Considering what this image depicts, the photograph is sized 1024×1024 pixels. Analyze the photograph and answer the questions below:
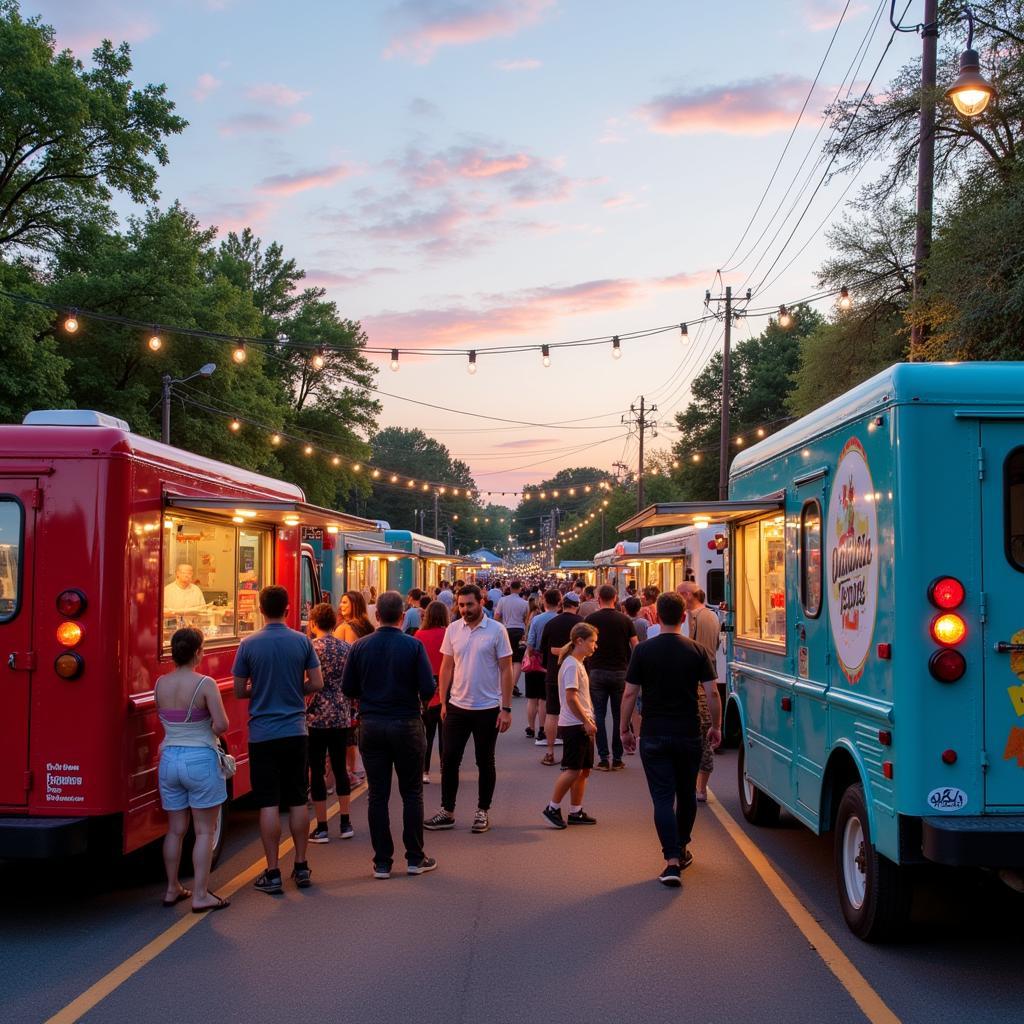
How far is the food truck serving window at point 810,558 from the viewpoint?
7.61m

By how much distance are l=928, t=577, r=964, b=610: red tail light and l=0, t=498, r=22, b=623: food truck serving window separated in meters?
5.02

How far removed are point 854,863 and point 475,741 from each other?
12.5 feet

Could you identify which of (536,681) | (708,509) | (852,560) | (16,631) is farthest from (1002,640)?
(536,681)

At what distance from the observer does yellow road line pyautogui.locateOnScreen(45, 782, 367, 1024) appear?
5.45 metres

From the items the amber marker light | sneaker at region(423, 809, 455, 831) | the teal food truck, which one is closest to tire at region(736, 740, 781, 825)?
sneaker at region(423, 809, 455, 831)

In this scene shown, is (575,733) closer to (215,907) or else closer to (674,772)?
(674,772)

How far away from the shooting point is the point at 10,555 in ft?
23.5

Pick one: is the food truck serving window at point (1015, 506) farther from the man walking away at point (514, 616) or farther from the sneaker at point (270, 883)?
the man walking away at point (514, 616)

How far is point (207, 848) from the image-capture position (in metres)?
7.38

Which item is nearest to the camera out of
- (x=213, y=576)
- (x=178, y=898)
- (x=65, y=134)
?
(x=178, y=898)

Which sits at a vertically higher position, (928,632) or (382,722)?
(928,632)

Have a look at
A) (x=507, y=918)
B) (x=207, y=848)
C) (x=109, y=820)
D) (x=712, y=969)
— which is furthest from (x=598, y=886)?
(x=109, y=820)

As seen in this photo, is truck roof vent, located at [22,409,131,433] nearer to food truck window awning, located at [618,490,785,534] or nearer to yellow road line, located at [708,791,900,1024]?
food truck window awning, located at [618,490,785,534]

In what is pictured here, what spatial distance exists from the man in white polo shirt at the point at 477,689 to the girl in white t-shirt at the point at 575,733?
51 centimetres
